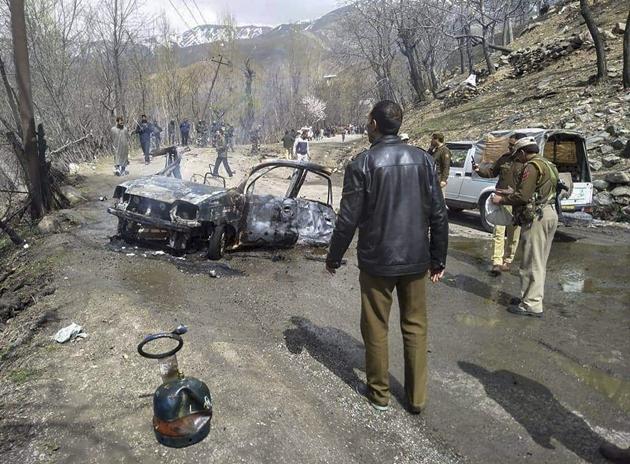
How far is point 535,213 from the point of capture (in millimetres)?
4738

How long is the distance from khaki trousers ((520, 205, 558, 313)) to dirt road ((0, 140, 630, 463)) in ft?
1.26

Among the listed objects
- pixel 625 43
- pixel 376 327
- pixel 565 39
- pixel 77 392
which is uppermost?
pixel 565 39

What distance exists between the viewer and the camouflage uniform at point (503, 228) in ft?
19.1

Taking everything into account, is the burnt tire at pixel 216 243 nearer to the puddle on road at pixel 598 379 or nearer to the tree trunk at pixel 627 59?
the puddle on road at pixel 598 379

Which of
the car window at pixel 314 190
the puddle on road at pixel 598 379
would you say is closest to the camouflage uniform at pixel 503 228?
the puddle on road at pixel 598 379

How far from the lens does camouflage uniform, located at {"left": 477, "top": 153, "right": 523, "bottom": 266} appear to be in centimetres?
583

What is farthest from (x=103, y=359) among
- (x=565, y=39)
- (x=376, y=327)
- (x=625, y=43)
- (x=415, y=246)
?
(x=565, y=39)

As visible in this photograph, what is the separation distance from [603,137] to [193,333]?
38.0ft

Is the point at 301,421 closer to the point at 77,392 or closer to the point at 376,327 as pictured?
the point at 376,327

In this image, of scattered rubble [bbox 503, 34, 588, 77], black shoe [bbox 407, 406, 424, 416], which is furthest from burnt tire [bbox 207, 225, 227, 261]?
scattered rubble [bbox 503, 34, 588, 77]

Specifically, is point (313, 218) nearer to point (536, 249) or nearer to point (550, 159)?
point (536, 249)

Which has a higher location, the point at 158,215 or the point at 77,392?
the point at 158,215

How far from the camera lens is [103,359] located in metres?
3.80

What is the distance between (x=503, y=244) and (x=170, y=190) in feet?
16.1
